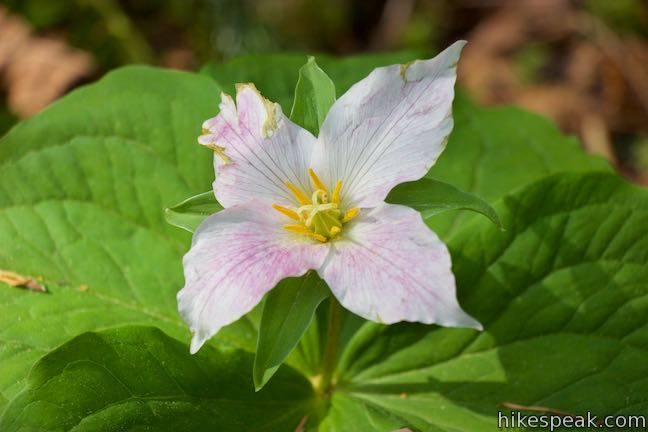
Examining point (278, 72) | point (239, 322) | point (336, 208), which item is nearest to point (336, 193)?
point (336, 208)

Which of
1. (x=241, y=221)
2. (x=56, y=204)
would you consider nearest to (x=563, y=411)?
(x=241, y=221)

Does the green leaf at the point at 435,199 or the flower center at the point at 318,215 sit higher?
the green leaf at the point at 435,199

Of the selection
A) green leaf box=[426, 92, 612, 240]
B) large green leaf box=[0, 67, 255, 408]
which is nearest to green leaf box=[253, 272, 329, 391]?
large green leaf box=[0, 67, 255, 408]

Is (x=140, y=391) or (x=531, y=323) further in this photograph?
(x=531, y=323)

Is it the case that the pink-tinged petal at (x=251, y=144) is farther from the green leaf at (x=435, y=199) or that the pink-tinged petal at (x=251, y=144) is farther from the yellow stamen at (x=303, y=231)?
the green leaf at (x=435, y=199)

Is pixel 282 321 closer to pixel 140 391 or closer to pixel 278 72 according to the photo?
pixel 140 391

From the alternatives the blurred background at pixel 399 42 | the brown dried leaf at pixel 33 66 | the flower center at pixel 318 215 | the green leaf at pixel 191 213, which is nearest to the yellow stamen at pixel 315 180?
the flower center at pixel 318 215
